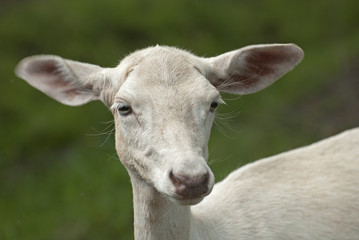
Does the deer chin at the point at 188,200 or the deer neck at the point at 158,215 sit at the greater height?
the deer chin at the point at 188,200

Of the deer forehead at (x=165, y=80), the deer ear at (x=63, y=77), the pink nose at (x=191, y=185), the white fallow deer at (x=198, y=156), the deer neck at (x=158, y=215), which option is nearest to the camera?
the pink nose at (x=191, y=185)

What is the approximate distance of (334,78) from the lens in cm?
1384

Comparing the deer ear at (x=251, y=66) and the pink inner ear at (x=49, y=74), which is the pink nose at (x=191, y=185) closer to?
the deer ear at (x=251, y=66)

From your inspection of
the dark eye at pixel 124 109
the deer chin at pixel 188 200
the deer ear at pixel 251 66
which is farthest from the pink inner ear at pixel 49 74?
the deer chin at pixel 188 200

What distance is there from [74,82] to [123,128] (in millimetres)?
713

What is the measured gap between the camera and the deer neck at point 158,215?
430 cm

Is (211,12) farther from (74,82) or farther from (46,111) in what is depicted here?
(74,82)

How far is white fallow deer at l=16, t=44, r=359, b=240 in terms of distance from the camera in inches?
156

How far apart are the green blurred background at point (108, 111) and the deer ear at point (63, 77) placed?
7.43 feet

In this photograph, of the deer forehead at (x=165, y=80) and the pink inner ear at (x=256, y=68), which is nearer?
the deer forehead at (x=165, y=80)

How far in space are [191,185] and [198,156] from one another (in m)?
0.20

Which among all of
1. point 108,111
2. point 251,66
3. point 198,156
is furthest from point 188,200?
point 108,111

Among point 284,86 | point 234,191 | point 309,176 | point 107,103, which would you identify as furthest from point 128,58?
point 284,86

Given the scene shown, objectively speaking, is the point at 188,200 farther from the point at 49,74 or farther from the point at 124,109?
the point at 49,74
